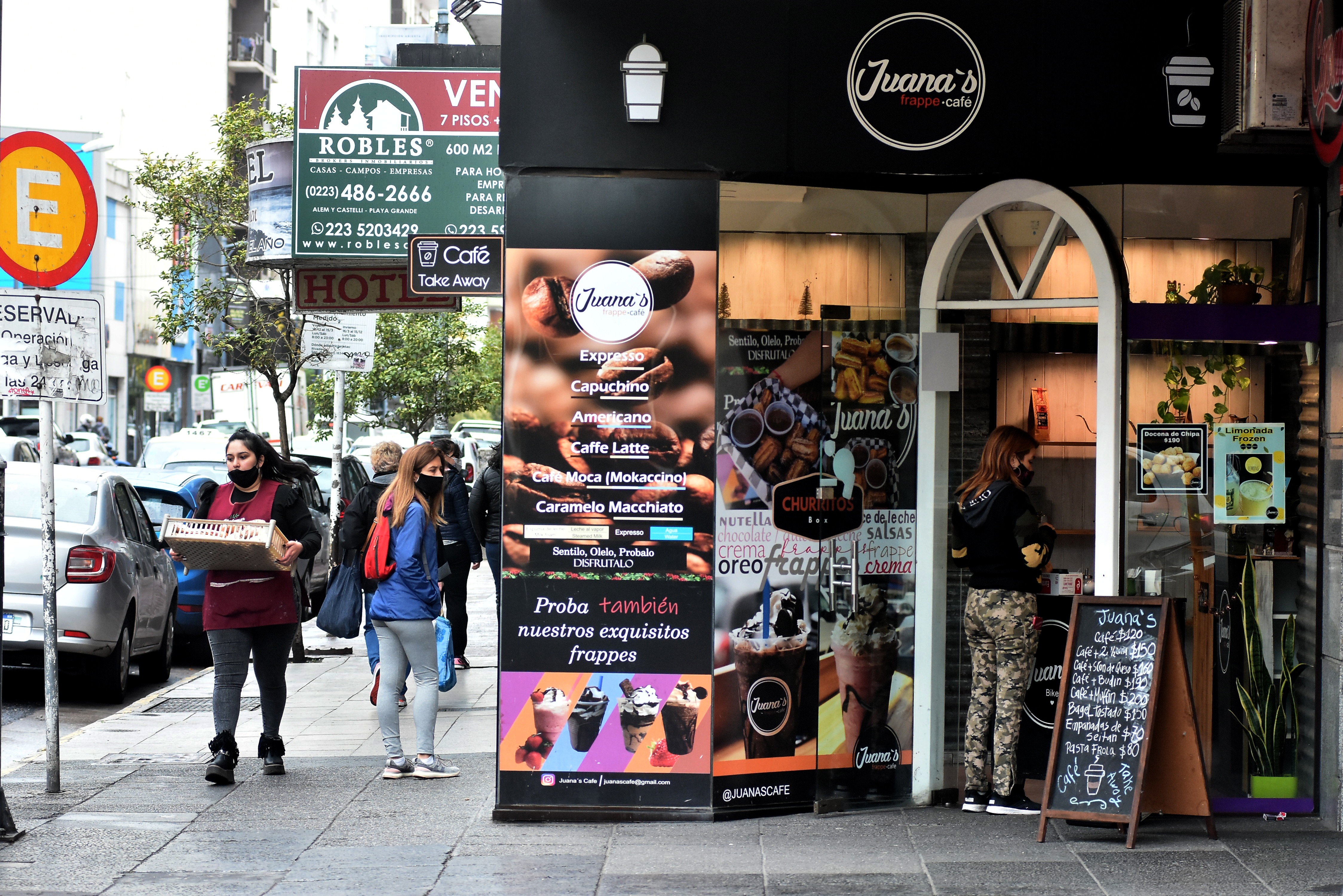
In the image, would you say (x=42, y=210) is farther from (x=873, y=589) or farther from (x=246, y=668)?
(x=873, y=589)

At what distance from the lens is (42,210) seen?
25.5ft

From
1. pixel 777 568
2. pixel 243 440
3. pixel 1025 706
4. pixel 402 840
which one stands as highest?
pixel 243 440

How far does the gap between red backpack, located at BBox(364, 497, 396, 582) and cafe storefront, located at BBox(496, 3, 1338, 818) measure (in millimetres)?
1161

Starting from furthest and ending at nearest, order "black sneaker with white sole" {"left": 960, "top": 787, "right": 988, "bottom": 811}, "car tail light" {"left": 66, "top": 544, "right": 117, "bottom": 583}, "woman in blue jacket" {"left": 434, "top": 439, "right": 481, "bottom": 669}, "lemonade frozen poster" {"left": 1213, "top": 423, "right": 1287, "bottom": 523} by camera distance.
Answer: "woman in blue jacket" {"left": 434, "top": 439, "right": 481, "bottom": 669}, "car tail light" {"left": 66, "top": 544, "right": 117, "bottom": 583}, "lemonade frozen poster" {"left": 1213, "top": 423, "right": 1287, "bottom": 523}, "black sneaker with white sole" {"left": 960, "top": 787, "right": 988, "bottom": 811}

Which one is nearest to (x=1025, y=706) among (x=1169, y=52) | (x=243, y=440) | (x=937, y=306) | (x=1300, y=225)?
(x=937, y=306)

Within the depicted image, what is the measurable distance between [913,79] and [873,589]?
2473 mm

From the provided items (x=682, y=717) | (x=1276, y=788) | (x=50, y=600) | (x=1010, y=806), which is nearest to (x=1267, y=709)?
(x=1276, y=788)

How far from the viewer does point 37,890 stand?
18.9ft

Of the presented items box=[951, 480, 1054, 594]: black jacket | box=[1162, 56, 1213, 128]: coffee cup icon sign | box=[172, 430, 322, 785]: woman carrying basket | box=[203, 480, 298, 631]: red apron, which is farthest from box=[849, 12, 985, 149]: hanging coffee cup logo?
box=[203, 480, 298, 631]: red apron

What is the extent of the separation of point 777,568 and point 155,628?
6499 mm

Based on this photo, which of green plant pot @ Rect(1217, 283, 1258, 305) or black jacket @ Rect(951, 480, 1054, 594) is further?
green plant pot @ Rect(1217, 283, 1258, 305)

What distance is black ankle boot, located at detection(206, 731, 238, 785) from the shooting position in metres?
7.70

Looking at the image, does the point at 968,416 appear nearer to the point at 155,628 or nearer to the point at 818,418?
the point at 818,418

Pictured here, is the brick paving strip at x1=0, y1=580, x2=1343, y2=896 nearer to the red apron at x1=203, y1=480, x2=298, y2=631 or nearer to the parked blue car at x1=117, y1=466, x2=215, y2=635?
the red apron at x1=203, y1=480, x2=298, y2=631
